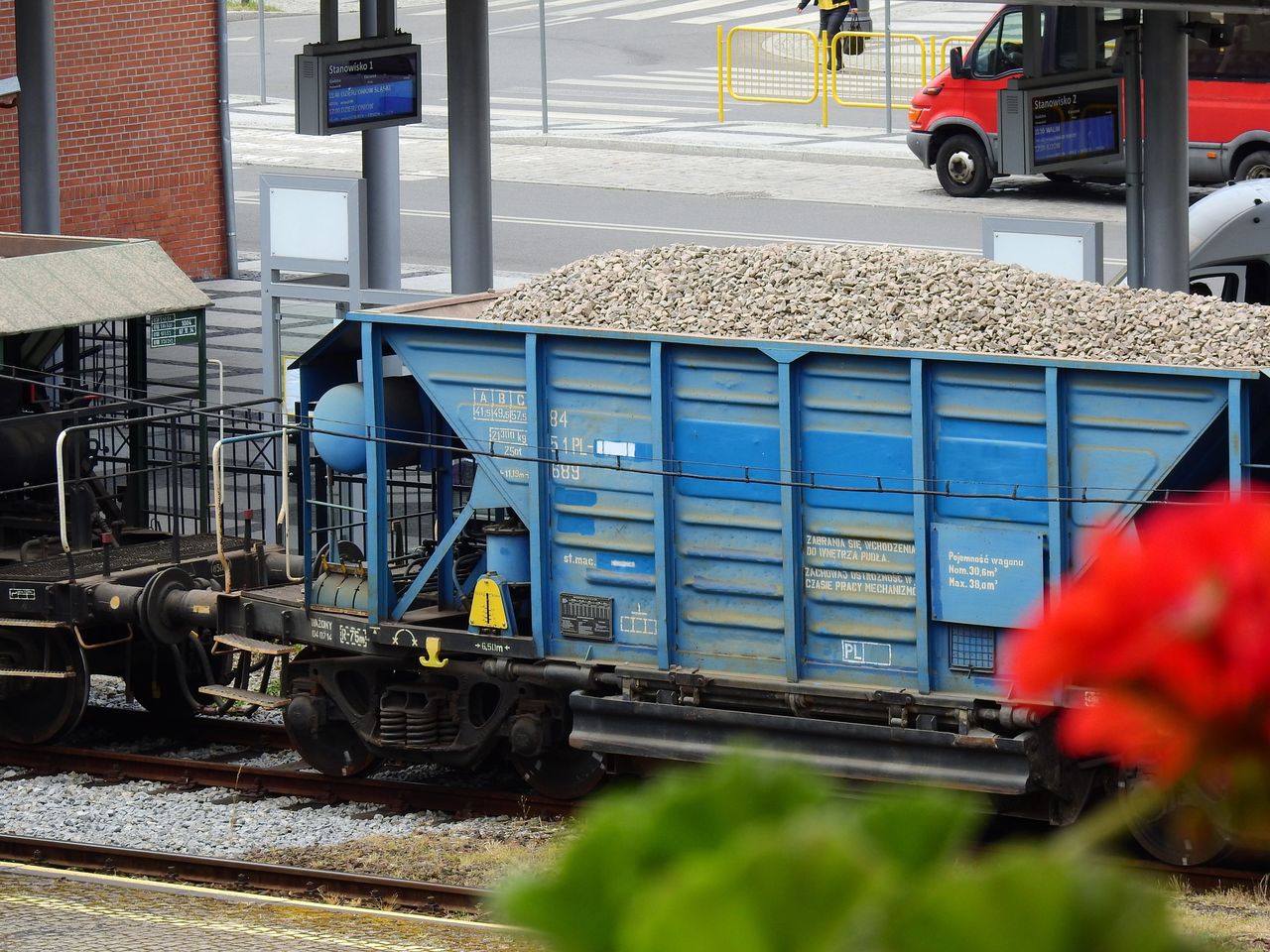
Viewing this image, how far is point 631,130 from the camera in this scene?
3794 centimetres

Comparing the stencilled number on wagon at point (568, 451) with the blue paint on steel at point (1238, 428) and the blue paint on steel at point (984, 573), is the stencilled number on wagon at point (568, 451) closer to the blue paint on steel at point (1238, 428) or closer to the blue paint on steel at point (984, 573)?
the blue paint on steel at point (984, 573)

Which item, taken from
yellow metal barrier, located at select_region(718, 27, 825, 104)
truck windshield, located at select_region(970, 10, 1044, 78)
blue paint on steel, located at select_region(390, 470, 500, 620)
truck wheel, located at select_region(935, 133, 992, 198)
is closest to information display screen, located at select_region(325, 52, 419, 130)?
blue paint on steel, located at select_region(390, 470, 500, 620)

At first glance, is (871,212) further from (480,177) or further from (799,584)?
(799,584)

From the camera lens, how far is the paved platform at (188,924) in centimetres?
866

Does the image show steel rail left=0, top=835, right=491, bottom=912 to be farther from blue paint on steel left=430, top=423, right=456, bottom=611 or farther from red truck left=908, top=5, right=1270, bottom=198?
red truck left=908, top=5, right=1270, bottom=198

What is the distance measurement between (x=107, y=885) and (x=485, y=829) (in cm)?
214

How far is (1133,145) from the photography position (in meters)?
13.9

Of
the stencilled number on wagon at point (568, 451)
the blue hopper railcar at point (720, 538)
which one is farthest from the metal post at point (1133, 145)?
the stencilled number on wagon at point (568, 451)

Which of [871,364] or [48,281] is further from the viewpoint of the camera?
[48,281]

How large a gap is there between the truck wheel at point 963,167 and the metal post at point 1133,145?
16941 mm

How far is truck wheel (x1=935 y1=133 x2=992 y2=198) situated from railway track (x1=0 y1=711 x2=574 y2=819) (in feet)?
66.2

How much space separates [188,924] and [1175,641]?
8.62 meters

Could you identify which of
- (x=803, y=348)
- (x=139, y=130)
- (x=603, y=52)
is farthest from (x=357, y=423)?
(x=603, y=52)

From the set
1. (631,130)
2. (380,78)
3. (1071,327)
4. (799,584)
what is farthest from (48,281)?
(631,130)
